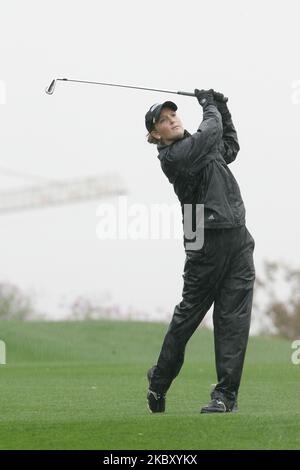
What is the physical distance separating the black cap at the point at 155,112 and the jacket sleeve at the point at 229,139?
49 centimetres

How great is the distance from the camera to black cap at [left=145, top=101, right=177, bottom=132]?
9219 mm

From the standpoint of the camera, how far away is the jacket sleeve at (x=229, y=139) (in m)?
9.52

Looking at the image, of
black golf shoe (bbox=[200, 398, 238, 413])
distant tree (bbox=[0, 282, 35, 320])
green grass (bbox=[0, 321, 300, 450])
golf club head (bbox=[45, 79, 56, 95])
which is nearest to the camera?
green grass (bbox=[0, 321, 300, 450])

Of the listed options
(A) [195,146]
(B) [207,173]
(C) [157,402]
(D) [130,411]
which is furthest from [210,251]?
(D) [130,411]

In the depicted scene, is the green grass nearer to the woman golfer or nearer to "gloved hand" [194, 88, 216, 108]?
the woman golfer

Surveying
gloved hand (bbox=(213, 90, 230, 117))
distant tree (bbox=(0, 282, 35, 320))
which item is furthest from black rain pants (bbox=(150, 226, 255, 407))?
distant tree (bbox=(0, 282, 35, 320))

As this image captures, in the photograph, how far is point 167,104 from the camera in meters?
9.22

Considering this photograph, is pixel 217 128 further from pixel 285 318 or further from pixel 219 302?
pixel 285 318

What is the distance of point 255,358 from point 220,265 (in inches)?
561

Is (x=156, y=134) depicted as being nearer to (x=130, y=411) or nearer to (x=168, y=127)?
(x=168, y=127)

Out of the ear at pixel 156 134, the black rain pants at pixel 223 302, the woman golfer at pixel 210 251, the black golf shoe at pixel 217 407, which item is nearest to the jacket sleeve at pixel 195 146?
the woman golfer at pixel 210 251

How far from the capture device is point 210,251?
916 cm

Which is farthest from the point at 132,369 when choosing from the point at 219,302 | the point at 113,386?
the point at 219,302

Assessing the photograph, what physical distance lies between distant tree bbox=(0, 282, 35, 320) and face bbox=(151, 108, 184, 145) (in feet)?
99.3
